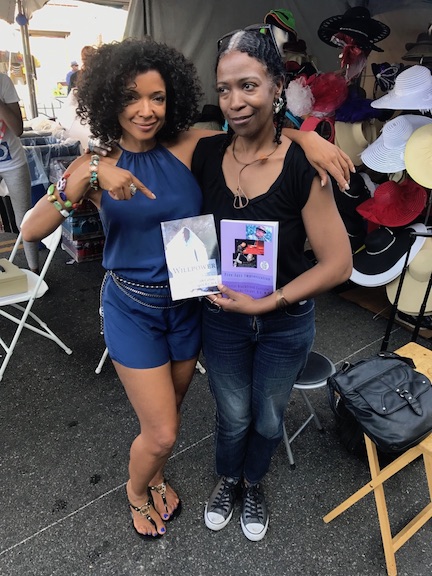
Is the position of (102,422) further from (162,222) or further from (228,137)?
(228,137)

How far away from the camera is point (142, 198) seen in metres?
1.42

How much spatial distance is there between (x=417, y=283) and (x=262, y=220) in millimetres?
2513

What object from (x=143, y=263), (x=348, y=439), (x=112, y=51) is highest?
(x=112, y=51)

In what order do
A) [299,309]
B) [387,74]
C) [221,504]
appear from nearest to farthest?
[299,309] → [221,504] → [387,74]

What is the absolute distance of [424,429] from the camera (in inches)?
67.1

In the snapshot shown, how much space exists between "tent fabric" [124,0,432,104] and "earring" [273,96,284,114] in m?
3.62

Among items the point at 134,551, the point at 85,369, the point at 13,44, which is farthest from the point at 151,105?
the point at 13,44

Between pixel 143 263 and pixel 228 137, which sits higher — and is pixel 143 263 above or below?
below

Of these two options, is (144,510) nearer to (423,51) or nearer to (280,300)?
(280,300)

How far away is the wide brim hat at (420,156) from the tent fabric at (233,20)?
1.80 metres

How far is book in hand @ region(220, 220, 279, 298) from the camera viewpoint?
137cm

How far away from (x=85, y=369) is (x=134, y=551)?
1479 millimetres

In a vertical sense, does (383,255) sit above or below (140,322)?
below

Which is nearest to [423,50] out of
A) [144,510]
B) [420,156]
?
[420,156]
